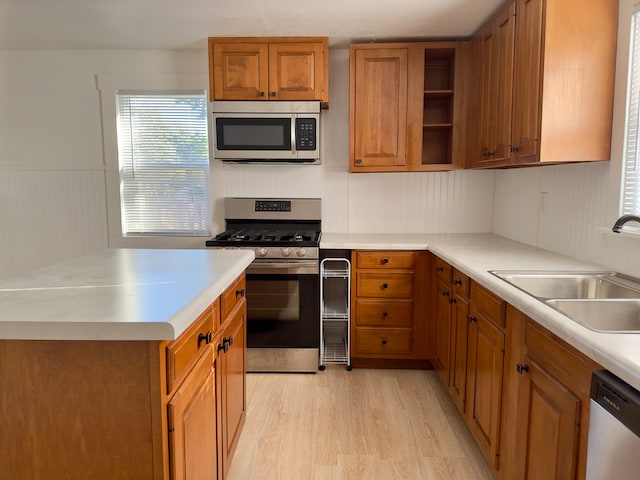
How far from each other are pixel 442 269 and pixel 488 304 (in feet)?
2.57

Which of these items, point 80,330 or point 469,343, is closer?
point 80,330

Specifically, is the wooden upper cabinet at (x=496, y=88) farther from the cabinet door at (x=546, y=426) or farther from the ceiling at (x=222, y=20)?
the cabinet door at (x=546, y=426)

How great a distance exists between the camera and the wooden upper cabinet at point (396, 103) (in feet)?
9.77

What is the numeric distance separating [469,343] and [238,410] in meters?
1.13

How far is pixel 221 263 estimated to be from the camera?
1.81 m

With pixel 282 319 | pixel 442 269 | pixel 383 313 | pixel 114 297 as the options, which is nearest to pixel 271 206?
pixel 282 319

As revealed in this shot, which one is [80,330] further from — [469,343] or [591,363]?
[469,343]

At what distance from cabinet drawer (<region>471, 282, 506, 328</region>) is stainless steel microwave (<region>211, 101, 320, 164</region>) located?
1490 mm

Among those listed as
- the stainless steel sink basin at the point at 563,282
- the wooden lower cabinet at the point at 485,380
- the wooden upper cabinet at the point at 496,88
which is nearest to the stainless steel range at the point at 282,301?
the wooden lower cabinet at the point at 485,380

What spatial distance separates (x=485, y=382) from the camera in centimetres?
188

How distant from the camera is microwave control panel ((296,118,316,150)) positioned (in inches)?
116

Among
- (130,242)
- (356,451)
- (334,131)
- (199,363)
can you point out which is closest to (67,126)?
(130,242)

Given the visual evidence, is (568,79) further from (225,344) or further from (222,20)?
(222,20)

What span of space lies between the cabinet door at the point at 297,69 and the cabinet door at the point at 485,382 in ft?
5.93
